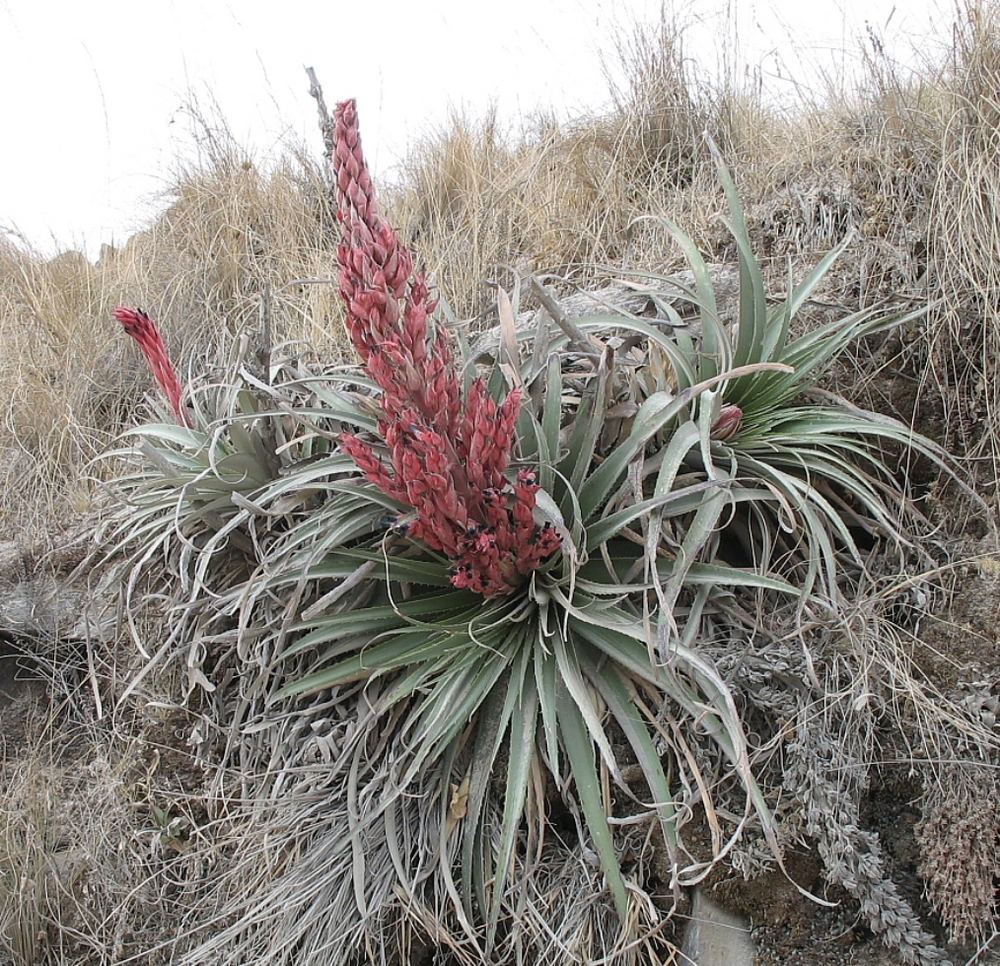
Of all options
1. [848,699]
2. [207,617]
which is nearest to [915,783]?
[848,699]

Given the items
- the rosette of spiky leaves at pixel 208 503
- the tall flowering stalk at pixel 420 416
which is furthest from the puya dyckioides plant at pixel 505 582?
the rosette of spiky leaves at pixel 208 503

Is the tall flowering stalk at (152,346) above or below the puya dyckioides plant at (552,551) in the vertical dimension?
above

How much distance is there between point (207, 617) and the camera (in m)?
2.68

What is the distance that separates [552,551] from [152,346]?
52.2 inches

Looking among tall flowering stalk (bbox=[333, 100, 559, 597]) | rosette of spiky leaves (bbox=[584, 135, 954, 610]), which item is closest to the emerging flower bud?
rosette of spiky leaves (bbox=[584, 135, 954, 610])

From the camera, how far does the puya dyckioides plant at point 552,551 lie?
1912 millimetres

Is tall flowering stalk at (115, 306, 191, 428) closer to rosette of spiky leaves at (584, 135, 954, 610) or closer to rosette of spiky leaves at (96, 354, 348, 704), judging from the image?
rosette of spiky leaves at (96, 354, 348, 704)

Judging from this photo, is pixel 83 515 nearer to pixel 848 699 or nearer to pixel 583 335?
pixel 583 335

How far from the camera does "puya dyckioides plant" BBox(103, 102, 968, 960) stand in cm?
191

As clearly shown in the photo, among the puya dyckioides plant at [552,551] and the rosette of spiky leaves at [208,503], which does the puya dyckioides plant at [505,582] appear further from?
the rosette of spiky leaves at [208,503]

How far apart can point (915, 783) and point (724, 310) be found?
1.60 meters

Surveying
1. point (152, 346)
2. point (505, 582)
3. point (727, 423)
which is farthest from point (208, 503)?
point (727, 423)

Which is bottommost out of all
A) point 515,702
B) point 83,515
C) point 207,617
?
point 515,702

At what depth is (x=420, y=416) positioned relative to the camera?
1753 millimetres
